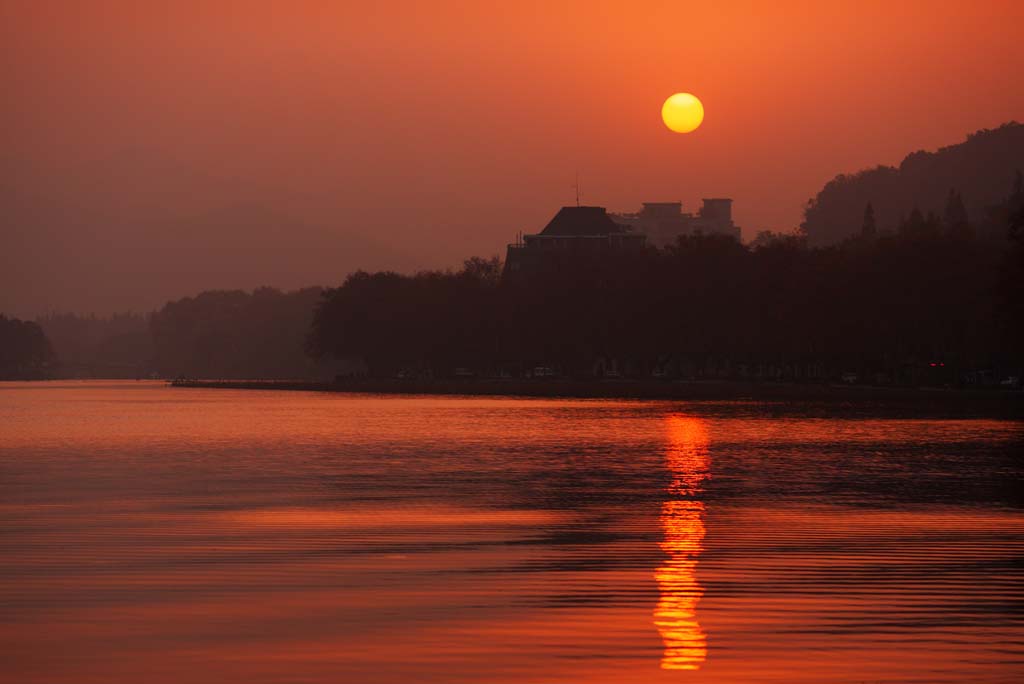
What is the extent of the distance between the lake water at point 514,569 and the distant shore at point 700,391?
59.3 meters

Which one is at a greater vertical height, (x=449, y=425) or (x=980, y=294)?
(x=980, y=294)

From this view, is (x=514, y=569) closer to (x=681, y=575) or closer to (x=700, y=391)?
(x=681, y=575)

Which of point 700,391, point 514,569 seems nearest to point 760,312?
point 700,391

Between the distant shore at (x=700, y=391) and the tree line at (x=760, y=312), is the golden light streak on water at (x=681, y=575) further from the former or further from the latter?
the distant shore at (x=700, y=391)

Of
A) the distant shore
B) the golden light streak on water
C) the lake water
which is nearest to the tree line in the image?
the distant shore

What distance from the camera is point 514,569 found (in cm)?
2500

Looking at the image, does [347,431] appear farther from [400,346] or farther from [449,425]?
[400,346]

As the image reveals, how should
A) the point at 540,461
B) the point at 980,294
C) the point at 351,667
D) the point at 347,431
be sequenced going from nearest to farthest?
the point at 351,667
the point at 540,461
the point at 347,431
the point at 980,294

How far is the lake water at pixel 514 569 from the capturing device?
57.0ft

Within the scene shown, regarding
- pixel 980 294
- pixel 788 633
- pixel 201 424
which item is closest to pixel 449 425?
pixel 201 424

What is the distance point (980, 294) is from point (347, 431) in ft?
195

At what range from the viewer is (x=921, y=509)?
120 ft

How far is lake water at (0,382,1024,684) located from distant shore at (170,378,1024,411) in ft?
195

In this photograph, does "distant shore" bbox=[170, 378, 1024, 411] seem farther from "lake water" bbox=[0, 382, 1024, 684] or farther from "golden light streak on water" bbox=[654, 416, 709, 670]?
"golden light streak on water" bbox=[654, 416, 709, 670]
